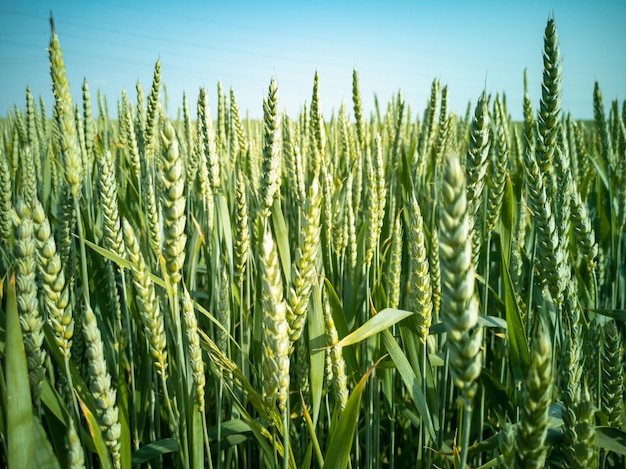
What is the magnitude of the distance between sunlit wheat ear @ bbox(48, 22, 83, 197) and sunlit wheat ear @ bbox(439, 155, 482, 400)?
2.71ft

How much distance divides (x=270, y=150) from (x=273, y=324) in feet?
1.97

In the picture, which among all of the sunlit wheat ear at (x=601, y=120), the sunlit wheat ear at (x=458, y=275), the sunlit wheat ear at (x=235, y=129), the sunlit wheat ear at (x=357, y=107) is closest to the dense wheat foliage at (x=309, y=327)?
the sunlit wheat ear at (x=458, y=275)

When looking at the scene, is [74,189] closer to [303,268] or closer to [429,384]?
[303,268]

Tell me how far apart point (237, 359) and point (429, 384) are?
65 cm

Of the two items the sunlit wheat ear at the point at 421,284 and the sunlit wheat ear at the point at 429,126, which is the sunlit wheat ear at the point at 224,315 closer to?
the sunlit wheat ear at the point at 421,284

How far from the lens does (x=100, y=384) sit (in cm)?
75

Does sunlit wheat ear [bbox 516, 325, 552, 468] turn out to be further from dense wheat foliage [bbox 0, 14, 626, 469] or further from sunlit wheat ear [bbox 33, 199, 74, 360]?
sunlit wheat ear [bbox 33, 199, 74, 360]

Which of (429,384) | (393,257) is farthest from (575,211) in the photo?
(429,384)

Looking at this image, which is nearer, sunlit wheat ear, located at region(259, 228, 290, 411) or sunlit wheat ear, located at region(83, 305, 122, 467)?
sunlit wheat ear, located at region(259, 228, 290, 411)

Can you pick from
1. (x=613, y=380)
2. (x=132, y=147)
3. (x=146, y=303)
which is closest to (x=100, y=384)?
(x=146, y=303)

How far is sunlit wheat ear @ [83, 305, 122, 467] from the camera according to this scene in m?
0.74

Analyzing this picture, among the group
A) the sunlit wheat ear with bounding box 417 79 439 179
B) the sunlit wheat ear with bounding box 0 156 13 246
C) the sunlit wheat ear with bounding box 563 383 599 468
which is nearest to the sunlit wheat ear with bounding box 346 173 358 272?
the sunlit wheat ear with bounding box 563 383 599 468

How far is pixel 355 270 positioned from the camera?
1530 millimetres

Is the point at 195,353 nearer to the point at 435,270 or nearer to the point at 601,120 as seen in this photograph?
the point at 435,270
